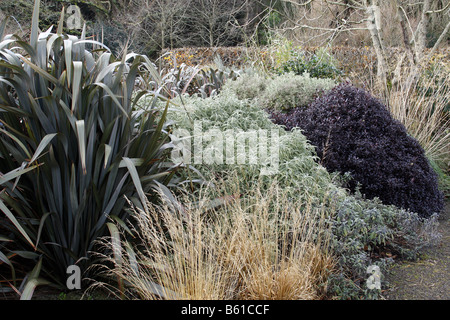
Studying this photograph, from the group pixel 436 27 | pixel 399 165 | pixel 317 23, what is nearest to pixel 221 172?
pixel 399 165

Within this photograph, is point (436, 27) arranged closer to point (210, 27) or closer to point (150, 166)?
point (210, 27)

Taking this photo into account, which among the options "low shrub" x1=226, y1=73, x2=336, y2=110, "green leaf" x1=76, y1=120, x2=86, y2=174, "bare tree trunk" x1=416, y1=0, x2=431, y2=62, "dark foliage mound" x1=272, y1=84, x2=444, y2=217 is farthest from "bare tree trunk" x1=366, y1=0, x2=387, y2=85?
"green leaf" x1=76, y1=120, x2=86, y2=174

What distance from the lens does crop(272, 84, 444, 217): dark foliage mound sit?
3.86 meters

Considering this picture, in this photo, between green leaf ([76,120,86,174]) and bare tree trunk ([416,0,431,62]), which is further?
bare tree trunk ([416,0,431,62])

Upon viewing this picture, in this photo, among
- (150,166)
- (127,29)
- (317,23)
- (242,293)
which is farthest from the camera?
(127,29)

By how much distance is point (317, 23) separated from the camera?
12.6 meters

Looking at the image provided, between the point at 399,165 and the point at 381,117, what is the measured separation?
0.55 m

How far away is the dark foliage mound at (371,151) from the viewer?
386 centimetres

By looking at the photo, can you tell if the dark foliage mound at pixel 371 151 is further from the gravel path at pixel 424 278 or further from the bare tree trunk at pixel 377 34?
the bare tree trunk at pixel 377 34

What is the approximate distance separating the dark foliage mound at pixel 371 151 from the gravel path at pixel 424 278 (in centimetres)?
74

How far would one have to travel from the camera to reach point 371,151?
3.92 m

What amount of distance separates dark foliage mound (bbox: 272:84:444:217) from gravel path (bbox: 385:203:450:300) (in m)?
0.74

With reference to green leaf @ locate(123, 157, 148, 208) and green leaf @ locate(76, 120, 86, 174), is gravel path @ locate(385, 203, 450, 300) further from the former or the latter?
green leaf @ locate(76, 120, 86, 174)

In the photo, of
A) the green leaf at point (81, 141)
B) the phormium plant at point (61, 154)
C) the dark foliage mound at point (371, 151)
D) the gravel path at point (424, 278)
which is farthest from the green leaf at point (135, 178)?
the dark foliage mound at point (371, 151)
